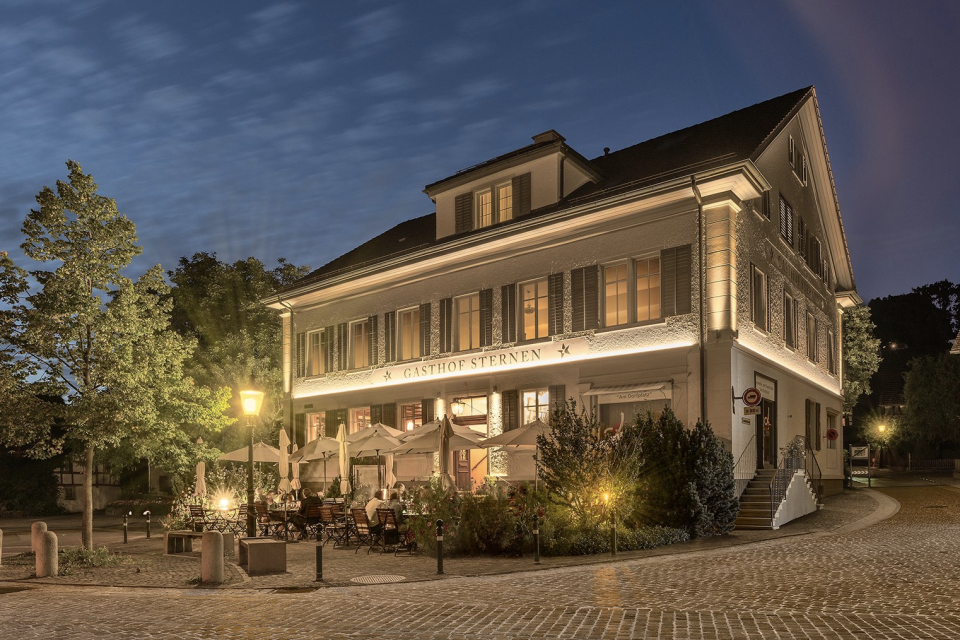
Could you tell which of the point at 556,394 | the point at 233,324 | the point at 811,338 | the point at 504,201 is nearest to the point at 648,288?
the point at 556,394

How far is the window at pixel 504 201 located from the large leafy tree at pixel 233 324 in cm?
1270

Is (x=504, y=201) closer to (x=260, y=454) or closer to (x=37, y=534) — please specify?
(x=260, y=454)

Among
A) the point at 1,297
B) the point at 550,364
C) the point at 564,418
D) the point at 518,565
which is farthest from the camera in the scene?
the point at 550,364

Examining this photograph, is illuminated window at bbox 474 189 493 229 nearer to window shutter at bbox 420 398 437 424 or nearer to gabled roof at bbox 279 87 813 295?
gabled roof at bbox 279 87 813 295

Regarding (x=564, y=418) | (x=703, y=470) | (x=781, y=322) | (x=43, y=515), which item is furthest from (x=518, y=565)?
(x=43, y=515)

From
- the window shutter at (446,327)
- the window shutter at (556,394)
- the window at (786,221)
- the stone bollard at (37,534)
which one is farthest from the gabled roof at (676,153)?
the stone bollard at (37,534)

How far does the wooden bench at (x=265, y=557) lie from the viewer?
13.8 m

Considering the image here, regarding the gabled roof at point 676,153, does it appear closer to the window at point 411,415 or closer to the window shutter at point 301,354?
the window shutter at point 301,354

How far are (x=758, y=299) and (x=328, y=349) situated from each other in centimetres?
1540

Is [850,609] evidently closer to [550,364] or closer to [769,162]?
[550,364]

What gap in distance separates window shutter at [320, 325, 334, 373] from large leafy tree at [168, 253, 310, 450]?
393 cm

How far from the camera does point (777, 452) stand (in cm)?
2369

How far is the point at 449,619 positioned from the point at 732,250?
13801mm

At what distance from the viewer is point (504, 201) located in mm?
26531
